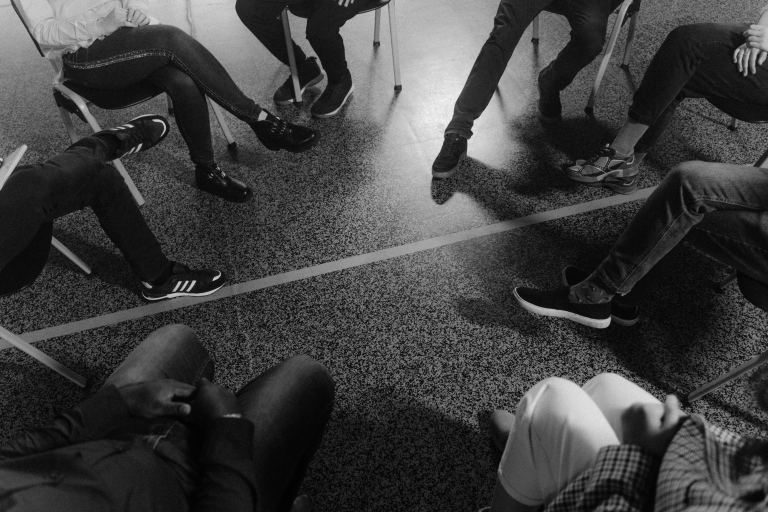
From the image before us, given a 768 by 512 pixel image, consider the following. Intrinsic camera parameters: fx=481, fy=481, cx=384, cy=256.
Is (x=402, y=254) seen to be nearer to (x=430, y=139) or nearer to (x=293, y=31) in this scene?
(x=430, y=139)

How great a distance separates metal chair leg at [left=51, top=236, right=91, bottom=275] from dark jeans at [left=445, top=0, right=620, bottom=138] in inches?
55.3

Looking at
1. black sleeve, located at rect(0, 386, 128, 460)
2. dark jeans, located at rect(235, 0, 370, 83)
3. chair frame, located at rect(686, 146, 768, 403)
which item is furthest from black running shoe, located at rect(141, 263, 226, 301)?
chair frame, located at rect(686, 146, 768, 403)

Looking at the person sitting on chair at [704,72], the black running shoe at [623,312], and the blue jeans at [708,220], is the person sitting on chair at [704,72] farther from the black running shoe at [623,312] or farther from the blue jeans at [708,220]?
the black running shoe at [623,312]

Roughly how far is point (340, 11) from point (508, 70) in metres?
0.89

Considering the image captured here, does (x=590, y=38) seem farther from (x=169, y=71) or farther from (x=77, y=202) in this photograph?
(x=77, y=202)

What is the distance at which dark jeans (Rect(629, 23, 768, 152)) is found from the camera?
57.4 inches

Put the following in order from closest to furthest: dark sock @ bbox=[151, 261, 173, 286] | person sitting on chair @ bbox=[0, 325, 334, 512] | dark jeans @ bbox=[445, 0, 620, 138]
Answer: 1. person sitting on chair @ bbox=[0, 325, 334, 512]
2. dark sock @ bbox=[151, 261, 173, 286]
3. dark jeans @ bbox=[445, 0, 620, 138]

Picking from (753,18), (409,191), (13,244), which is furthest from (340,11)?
(753,18)

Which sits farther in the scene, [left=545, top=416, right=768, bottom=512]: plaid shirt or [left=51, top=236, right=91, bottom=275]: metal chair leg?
[left=51, top=236, right=91, bottom=275]: metal chair leg

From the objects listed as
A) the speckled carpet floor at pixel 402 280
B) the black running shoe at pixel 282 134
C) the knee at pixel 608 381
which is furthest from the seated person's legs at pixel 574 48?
the knee at pixel 608 381

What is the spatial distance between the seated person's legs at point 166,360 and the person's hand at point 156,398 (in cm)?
6

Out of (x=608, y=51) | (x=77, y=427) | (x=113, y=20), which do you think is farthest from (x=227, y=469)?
(x=608, y=51)

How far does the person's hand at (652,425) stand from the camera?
0.65 m

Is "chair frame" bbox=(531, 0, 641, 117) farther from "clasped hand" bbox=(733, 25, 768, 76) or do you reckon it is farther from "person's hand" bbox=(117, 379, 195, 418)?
"person's hand" bbox=(117, 379, 195, 418)
